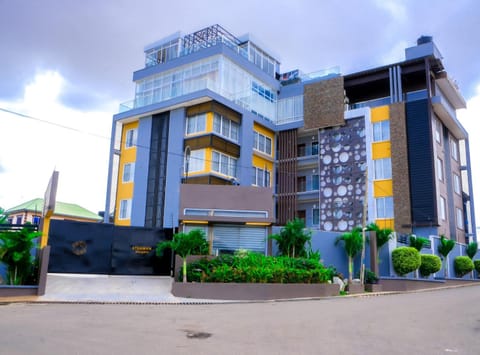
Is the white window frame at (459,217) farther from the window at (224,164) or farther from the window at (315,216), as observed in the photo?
the window at (224,164)

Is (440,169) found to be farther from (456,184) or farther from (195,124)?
(195,124)

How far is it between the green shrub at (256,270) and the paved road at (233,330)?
11.8 feet

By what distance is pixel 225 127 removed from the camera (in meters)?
32.3

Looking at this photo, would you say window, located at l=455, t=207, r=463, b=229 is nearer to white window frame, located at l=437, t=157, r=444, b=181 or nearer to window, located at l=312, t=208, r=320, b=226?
white window frame, located at l=437, t=157, r=444, b=181

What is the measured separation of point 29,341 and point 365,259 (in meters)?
18.9

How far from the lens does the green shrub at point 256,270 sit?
55.9 ft

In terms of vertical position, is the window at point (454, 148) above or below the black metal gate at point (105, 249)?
above

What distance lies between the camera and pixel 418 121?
31.6 meters

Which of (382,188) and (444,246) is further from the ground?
(382,188)

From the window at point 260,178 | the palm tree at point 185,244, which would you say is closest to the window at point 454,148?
the window at point 260,178

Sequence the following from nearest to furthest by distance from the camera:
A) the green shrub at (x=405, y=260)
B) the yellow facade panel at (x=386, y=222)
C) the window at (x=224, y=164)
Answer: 1. the green shrub at (x=405, y=260)
2. the window at (x=224, y=164)
3. the yellow facade panel at (x=386, y=222)

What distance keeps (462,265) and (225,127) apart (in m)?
18.5

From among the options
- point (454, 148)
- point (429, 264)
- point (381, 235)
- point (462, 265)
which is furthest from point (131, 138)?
point (454, 148)

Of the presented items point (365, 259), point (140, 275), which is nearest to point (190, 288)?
point (140, 275)
